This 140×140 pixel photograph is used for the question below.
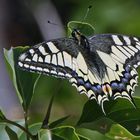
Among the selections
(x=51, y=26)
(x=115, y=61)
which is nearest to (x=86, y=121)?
(x=115, y=61)

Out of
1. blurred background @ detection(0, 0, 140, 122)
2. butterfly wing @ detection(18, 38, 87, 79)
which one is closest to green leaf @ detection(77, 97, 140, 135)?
butterfly wing @ detection(18, 38, 87, 79)

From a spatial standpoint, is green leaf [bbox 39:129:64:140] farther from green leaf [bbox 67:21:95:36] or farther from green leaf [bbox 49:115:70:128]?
green leaf [bbox 67:21:95:36]

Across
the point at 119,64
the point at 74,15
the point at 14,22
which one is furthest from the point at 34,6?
the point at 119,64

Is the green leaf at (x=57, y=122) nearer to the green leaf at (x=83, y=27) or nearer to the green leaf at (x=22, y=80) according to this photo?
the green leaf at (x=22, y=80)

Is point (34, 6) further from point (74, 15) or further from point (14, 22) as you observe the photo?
point (14, 22)

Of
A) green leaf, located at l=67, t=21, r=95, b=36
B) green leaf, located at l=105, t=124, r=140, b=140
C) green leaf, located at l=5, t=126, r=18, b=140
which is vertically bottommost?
green leaf, located at l=105, t=124, r=140, b=140

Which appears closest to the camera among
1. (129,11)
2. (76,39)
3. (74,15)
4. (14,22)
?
(76,39)
